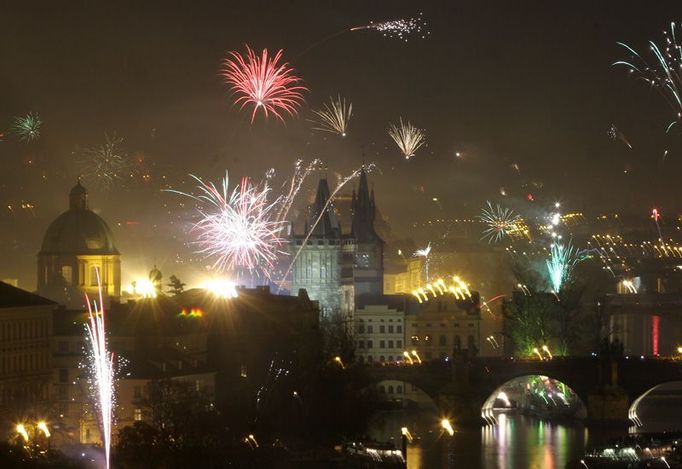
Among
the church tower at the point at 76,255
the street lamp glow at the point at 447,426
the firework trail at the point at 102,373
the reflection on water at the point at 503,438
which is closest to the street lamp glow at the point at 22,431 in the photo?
the firework trail at the point at 102,373

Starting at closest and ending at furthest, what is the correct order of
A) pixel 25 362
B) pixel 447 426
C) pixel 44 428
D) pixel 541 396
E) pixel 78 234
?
1. pixel 44 428
2. pixel 25 362
3. pixel 447 426
4. pixel 78 234
5. pixel 541 396

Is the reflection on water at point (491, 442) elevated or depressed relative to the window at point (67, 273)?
depressed

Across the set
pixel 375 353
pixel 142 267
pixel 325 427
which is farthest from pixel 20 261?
pixel 325 427

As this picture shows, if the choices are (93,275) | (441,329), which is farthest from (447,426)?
(441,329)

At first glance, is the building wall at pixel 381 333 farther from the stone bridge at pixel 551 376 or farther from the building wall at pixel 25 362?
the building wall at pixel 25 362

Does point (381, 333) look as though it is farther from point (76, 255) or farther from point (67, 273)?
point (67, 273)

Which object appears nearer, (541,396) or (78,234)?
(78,234)

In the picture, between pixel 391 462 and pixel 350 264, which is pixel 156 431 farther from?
pixel 350 264

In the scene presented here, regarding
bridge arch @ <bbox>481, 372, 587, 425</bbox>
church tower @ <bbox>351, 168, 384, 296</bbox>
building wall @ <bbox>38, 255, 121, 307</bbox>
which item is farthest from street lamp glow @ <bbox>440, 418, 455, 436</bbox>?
church tower @ <bbox>351, 168, 384, 296</bbox>
